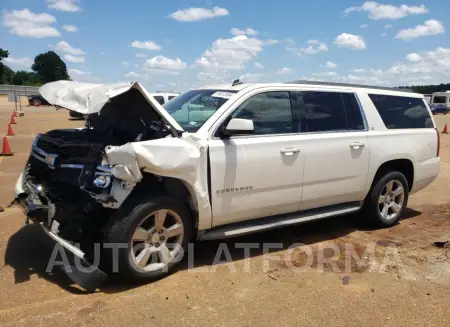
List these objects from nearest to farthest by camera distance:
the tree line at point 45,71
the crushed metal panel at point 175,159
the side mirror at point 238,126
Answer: the crushed metal panel at point 175,159
the side mirror at point 238,126
the tree line at point 45,71

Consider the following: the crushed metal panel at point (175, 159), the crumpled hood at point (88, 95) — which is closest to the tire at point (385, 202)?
the crushed metal panel at point (175, 159)

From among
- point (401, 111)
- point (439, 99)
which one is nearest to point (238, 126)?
point (401, 111)

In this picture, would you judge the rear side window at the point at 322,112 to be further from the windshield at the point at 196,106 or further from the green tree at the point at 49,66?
the green tree at the point at 49,66

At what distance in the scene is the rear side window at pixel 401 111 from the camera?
586cm

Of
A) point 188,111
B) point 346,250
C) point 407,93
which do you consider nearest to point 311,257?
point 346,250

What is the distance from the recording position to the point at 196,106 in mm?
4906

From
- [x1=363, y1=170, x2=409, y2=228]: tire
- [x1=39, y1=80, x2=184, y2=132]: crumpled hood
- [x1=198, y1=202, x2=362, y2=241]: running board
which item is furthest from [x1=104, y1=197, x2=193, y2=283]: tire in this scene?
[x1=363, y1=170, x2=409, y2=228]: tire

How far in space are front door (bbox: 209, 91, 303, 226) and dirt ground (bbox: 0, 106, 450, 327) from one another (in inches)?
23.4

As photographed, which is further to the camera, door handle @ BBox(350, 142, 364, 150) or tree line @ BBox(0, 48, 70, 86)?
tree line @ BBox(0, 48, 70, 86)

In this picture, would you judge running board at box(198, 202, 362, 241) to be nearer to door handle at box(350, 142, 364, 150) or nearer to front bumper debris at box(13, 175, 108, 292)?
door handle at box(350, 142, 364, 150)

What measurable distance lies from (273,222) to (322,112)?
4.76 ft

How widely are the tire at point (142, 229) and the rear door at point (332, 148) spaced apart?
158 centimetres

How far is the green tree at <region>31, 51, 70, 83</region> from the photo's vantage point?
107875 mm

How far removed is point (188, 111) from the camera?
4883mm
